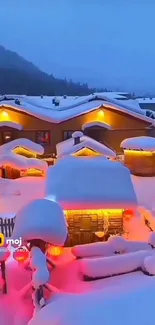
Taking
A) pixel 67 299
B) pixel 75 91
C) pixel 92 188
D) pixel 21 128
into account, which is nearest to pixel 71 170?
pixel 92 188

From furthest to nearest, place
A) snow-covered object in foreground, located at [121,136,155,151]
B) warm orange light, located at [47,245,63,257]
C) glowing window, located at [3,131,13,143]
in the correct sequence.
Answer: glowing window, located at [3,131,13,143] < snow-covered object in foreground, located at [121,136,155,151] < warm orange light, located at [47,245,63,257]

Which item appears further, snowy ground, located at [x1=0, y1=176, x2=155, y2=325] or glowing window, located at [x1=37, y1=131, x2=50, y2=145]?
glowing window, located at [x1=37, y1=131, x2=50, y2=145]

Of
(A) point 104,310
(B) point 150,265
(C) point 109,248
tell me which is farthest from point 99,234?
(A) point 104,310

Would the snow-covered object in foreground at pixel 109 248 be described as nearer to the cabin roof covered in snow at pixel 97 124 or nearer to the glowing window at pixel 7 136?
the cabin roof covered in snow at pixel 97 124

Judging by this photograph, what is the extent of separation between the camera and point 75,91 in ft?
192

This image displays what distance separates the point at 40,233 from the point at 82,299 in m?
1.95

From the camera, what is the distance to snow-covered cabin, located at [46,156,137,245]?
10.2 metres

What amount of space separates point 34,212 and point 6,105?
47.2 ft

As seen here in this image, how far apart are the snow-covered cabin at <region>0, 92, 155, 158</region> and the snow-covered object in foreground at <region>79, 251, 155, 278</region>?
1377 cm

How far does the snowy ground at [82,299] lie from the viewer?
5.48 metres

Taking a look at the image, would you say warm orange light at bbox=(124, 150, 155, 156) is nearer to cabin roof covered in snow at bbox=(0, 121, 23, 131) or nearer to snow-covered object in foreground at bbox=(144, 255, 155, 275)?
cabin roof covered in snow at bbox=(0, 121, 23, 131)

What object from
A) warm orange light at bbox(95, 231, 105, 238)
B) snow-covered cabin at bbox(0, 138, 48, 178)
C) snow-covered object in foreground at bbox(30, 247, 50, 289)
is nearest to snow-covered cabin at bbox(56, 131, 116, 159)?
snow-covered cabin at bbox(0, 138, 48, 178)

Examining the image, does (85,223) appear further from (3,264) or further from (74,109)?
(74,109)

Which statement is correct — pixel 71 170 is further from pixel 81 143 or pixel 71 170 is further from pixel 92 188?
pixel 81 143
